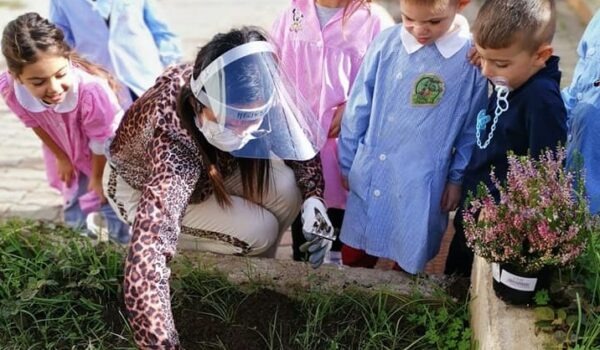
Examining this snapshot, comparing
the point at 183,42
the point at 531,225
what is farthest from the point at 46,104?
the point at 183,42

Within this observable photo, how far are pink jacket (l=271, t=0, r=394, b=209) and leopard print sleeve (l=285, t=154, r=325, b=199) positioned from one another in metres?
0.16

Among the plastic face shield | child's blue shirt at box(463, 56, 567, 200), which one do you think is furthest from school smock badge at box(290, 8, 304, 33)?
child's blue shirt at box(463, 56, 567, 200)

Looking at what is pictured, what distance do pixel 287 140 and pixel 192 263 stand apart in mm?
621

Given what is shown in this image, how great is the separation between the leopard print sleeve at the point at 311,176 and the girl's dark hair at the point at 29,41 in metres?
1.00

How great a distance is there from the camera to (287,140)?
90.2 inches

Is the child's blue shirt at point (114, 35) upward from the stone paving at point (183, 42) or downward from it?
upward

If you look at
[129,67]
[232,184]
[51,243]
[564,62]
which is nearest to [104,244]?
[51,243]

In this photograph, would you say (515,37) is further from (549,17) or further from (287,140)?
(287,140)

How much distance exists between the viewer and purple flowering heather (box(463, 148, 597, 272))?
1.83 meters

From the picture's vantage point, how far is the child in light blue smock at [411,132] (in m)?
2.31

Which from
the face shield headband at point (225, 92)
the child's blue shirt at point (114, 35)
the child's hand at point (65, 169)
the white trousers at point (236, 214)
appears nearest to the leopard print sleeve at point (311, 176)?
the white trousers at point (236, 214)

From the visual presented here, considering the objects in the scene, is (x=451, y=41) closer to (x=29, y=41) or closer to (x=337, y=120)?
(x=337, y=120)

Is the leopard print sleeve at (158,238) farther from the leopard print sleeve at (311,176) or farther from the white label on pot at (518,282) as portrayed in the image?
the white label on pot at (518,282)

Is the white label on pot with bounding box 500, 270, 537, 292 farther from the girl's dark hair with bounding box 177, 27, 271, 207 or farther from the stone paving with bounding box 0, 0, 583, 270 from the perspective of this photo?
the stone paving with bounding box 0, 0, 583, 270
